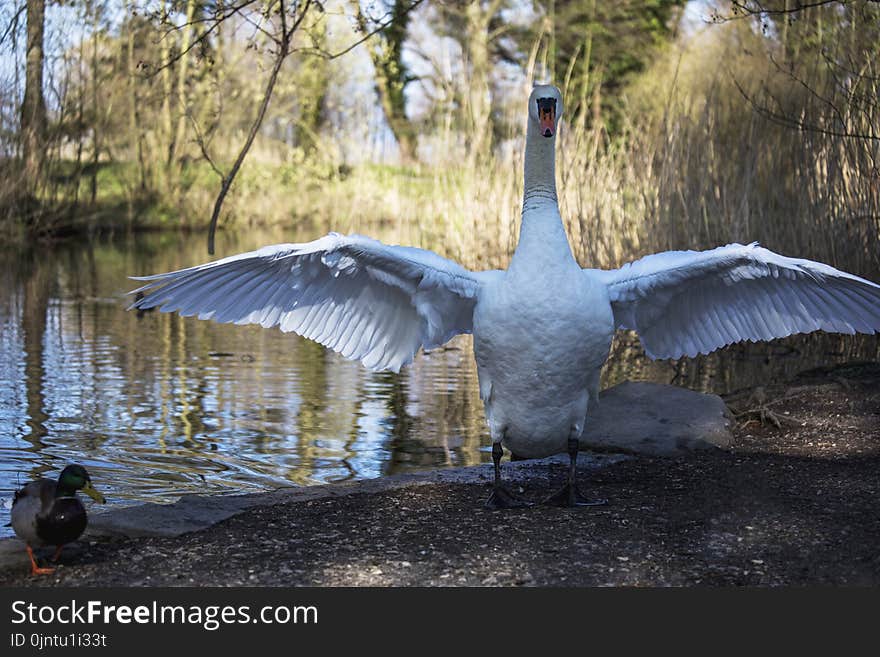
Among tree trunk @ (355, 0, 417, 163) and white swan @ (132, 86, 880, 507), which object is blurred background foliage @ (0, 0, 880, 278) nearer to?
tree trunk @ (355, 0, 417, 163)

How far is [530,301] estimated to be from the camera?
5297 millimetres

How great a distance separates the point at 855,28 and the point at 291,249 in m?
7.00

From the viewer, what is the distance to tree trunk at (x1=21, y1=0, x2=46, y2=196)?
69.9ft

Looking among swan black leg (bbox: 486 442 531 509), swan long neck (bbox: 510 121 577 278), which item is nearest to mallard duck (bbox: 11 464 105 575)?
swan black leg (bbox: 486 442 531 509)

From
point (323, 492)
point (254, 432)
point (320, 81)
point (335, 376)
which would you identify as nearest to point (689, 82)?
point (335, 376)

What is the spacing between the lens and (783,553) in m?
4.96

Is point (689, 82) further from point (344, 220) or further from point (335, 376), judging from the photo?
point (344, 220)

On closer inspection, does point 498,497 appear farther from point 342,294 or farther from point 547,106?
point 547,106

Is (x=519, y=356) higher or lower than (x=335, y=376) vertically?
higher

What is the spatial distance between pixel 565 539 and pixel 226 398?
5236 mm

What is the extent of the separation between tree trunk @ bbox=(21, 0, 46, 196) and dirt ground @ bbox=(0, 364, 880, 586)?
17.6m

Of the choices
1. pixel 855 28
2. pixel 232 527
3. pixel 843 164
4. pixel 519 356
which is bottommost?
pixel 232 527

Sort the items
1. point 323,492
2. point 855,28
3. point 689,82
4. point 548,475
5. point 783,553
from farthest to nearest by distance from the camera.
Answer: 1. point 689,82
2. point 855,28
3. point 548,475
4. point 323,492
5. point 783,553

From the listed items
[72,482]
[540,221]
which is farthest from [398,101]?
[72,482]
